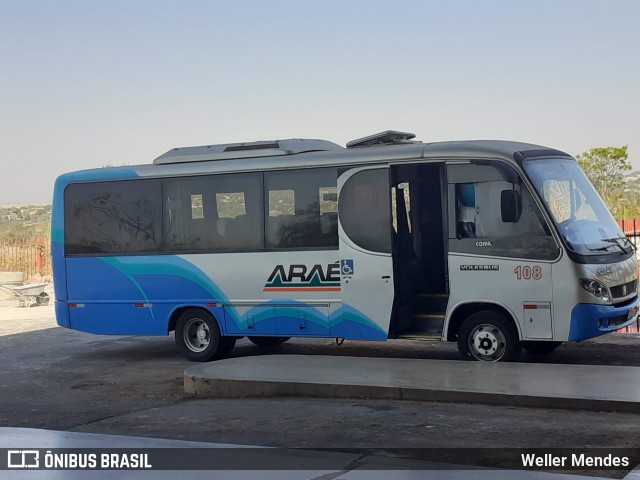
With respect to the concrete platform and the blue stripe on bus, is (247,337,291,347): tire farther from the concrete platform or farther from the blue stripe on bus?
the concrete platform

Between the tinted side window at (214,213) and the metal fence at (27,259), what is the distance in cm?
2188

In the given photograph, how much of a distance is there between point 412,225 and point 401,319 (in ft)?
4.47

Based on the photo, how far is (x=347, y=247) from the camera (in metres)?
14.4

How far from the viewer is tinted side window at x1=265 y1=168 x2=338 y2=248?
14.7 metres

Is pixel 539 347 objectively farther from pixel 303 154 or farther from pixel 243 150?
pixel 243 150

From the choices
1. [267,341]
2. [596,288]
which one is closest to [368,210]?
[596,288]

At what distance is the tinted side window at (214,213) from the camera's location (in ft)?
50.3

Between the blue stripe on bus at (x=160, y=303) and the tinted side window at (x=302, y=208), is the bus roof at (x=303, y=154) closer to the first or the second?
the tinted side window at (x=302, y=208)

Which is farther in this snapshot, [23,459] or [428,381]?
[428,381]

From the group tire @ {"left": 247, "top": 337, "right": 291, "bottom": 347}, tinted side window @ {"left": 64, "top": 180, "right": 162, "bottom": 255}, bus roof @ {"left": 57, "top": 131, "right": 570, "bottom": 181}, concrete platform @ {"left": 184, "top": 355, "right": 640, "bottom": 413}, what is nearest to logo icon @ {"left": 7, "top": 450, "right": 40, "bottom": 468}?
concrete platform @ {"left": 184, "top": 355, "right": 640, "bottom": 413}

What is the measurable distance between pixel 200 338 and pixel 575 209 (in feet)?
19.9

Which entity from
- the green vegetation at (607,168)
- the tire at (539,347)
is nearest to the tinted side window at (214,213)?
the tire at (539,347)

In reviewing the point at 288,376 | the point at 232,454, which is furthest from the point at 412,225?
the point at 232,454

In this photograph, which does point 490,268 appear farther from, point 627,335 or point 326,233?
point 627,335
